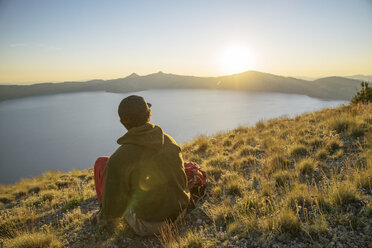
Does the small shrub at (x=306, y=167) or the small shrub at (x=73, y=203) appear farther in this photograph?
the small shrub at (x=73, y=203)

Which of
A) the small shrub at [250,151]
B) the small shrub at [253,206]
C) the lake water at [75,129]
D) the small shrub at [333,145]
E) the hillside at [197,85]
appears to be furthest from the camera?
the hillside at [197,85]

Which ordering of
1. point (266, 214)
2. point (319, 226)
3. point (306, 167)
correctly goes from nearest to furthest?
point (319, 226) < point (266, 214) < point (306, 167)

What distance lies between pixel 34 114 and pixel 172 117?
74.5 metres

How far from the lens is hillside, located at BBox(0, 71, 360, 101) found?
10756cm

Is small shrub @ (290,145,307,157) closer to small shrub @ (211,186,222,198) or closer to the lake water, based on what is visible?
small shrub @ (211,186,222,198)

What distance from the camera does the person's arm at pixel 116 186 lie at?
203 centimetres

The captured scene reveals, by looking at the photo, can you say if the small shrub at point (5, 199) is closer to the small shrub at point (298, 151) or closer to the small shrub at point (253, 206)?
the small shrub at point (253, 206)

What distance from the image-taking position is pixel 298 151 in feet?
15.7

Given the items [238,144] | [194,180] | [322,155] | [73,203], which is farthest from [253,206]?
[238,144]

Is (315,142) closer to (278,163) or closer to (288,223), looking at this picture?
(278,163)

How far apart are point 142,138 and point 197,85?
5492 inches

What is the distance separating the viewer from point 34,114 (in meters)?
89.3

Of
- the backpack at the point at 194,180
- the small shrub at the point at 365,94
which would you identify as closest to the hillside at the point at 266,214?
the backpack at the point at 194,180

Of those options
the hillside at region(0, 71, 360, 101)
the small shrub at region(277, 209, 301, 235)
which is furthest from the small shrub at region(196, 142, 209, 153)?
the hillside at region(0, 71, 360, 101)
